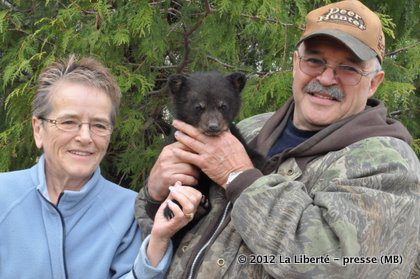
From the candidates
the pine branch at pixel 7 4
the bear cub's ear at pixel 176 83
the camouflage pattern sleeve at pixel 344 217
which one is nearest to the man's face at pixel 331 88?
the camouflage pattern sleeve at pixel 344 217

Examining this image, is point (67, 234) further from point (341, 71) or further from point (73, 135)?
point (341, 71)

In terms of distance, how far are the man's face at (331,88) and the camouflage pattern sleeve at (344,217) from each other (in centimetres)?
37

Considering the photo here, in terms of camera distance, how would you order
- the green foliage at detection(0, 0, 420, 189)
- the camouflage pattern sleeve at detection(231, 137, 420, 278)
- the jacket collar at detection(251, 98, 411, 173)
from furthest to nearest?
the green foliage at detection(0, 0, 420, 189) < the jacket collar at detection(251, 98, 411, 173) < the camouflage pattern sleeve at detection(231, 137, 420, 278)

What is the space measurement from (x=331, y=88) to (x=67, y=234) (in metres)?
1.58

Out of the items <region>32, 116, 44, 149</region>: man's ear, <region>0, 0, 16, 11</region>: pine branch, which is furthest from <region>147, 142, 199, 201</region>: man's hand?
<region>0, 0, 16, 11</region>: pine branch

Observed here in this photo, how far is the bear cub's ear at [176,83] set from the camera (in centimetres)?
369

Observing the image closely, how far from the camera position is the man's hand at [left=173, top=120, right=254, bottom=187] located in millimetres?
2817

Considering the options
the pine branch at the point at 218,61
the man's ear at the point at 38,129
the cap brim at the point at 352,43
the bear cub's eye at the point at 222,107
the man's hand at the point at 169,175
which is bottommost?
the man's hand at the point at 169,175

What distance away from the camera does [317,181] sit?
2584 mm

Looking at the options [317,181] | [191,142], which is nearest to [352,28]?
[317,181]

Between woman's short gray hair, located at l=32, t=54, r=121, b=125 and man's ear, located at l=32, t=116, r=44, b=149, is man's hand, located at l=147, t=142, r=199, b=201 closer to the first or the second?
woman's short gray hair, located at l=32, t=54, r=121, b=125

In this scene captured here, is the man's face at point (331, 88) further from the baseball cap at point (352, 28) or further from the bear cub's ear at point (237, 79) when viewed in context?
the bear cub's ear at point (237, 79)

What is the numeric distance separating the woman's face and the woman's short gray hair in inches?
1.3

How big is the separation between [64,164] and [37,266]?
0.54 m
